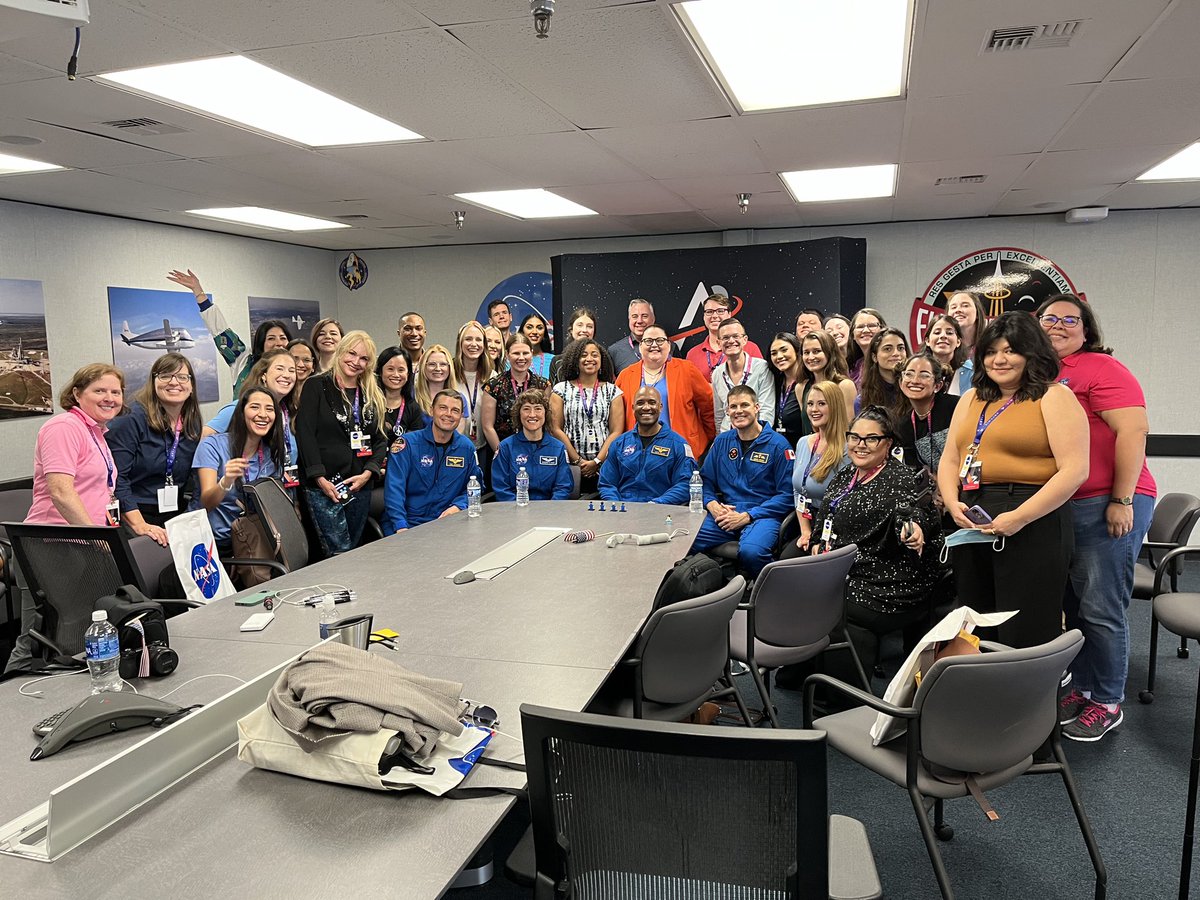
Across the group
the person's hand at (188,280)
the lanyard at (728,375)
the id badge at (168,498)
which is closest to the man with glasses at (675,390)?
the lanyard at (728,375)

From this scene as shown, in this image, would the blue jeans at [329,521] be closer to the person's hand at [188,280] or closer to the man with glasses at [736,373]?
the man with glasses at [736,373]

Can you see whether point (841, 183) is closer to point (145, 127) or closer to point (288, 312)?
point (145, 127)

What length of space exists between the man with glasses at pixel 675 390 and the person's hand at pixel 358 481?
6.19 feet

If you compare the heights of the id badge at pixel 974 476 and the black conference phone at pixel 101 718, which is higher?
the id badge at pixel 974 476

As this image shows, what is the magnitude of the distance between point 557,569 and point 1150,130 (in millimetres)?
3848

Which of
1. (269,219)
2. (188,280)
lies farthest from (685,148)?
(188,280)

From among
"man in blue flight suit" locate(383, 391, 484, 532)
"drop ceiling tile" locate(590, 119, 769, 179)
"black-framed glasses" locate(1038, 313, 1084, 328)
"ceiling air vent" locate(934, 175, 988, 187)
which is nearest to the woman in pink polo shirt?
"man in blue flight suit" locate(383, 391, 484, 532)

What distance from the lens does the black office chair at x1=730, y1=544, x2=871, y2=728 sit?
2875 millimetres

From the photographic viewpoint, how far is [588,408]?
18.2 ft

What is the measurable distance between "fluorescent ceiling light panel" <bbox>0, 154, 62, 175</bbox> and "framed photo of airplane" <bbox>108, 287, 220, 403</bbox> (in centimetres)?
183

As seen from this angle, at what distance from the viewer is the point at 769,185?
221 inches

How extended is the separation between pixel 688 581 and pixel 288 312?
739 centimetres

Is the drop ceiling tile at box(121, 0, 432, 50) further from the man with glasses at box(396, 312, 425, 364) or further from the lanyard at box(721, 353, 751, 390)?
the lanyard at box(721, 353, 751, 390)

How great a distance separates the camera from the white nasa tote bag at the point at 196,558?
3.11 m
